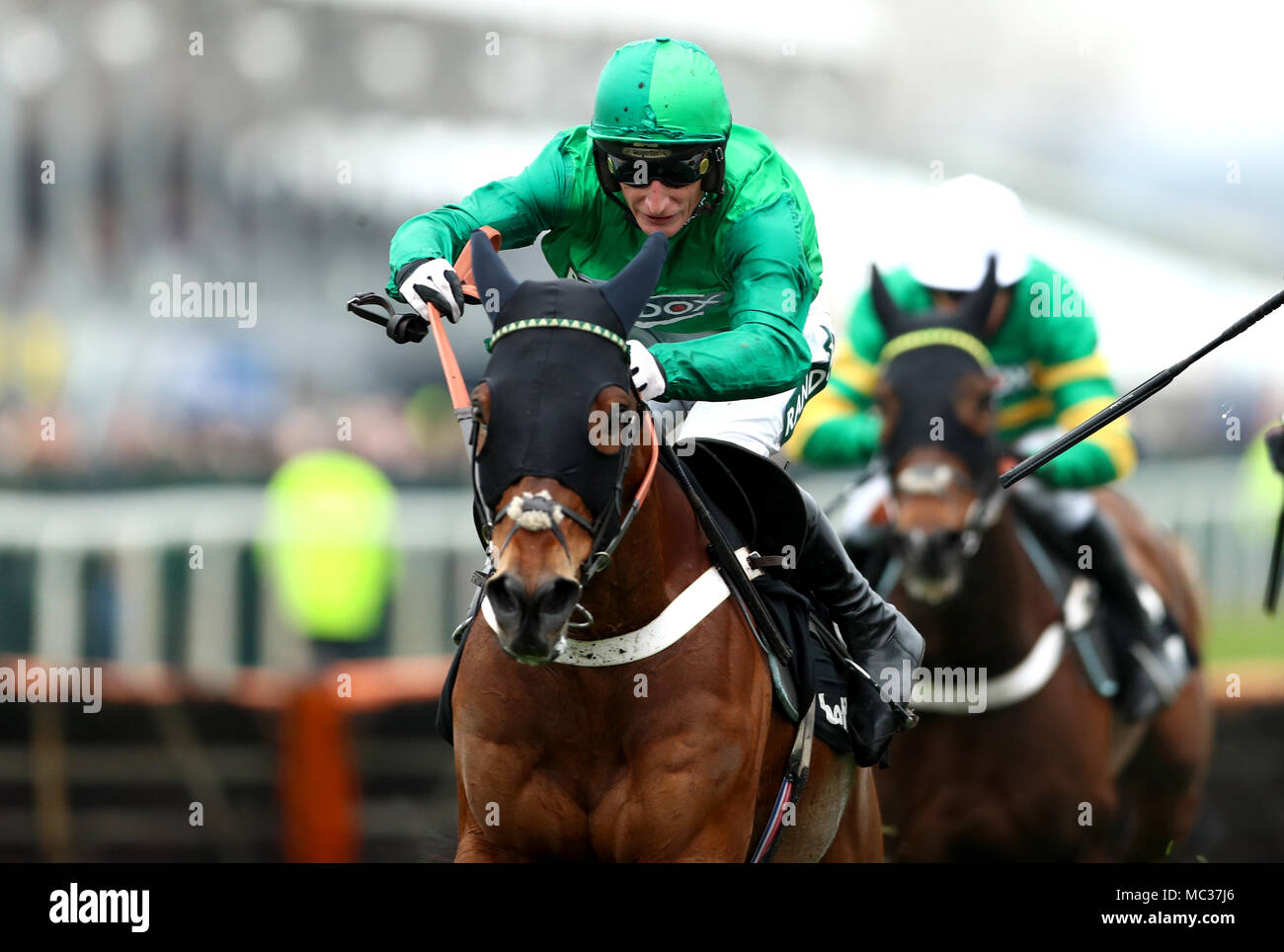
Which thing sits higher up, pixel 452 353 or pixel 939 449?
pixel 452 353

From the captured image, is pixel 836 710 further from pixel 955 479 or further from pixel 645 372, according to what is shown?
pixel 955 479

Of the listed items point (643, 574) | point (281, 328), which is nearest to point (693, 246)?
point (643, 574)

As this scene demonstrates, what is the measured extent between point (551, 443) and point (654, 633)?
1.73ft

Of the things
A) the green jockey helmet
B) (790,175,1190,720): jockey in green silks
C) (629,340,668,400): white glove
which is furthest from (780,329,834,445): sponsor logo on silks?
(790,175,1190,720): jockey in green silks

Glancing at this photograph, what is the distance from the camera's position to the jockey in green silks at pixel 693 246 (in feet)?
11.1

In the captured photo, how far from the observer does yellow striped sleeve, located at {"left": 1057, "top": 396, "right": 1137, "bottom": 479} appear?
6.40 meters

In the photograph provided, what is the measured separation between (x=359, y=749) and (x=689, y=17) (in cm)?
1116

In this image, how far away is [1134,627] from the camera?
6.57 m

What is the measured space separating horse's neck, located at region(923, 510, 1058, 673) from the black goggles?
2.56 meters

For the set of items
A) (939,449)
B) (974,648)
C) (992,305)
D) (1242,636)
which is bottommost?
(1242,636)

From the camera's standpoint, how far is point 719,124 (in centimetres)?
360

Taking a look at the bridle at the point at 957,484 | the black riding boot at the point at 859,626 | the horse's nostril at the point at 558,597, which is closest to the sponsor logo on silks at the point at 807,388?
the black riding boot at the point at 859,626

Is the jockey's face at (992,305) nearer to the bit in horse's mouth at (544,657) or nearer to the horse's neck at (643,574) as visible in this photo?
the horse's neck at (643,574)
